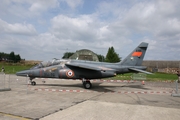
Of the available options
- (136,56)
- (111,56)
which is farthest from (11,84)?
(111,56)

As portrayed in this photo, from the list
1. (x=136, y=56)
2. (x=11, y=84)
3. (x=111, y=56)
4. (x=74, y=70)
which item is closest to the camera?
(x=74, y=70)

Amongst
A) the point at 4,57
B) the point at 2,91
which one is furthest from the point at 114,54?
the point at 4,57

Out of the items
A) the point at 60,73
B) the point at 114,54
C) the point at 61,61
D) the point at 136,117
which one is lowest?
the point at 136,117

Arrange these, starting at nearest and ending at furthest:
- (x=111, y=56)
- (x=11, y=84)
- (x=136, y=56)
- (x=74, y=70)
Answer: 1. (x=74, y=70)
2. (x=11, y=84)
3. (x=136, y=56)
4. (x=111, y=56)

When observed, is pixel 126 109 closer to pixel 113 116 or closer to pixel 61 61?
pixel 113 116

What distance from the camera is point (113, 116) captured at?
6.17 m

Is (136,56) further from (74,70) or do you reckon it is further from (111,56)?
(111,56)

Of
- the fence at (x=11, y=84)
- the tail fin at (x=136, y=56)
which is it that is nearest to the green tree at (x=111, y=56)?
the tail fin at (x=136, y=56)

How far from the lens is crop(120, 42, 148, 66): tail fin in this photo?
1555 cm

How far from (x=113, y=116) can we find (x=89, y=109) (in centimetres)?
128

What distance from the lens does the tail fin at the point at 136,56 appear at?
15547 mm

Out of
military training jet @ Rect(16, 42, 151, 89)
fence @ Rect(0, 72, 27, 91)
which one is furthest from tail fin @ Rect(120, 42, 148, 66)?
fence @ Rect(0, 72, 27, 91)

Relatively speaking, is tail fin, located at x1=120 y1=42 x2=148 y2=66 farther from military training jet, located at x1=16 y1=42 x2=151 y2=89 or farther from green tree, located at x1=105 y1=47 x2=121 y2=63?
green tree, located at x1=105 y1=47 x2=121 y2=63

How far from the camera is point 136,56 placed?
15625 mm
